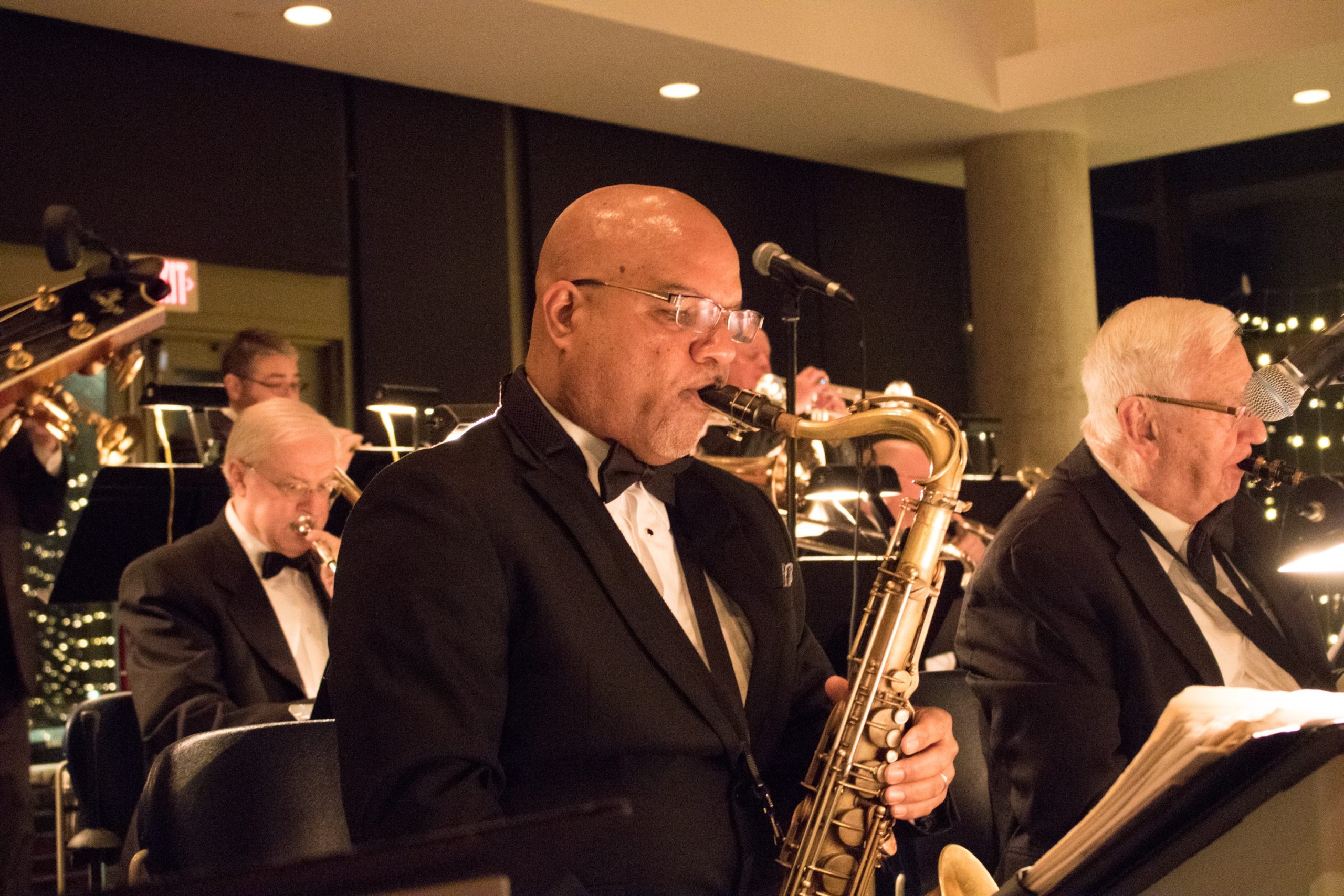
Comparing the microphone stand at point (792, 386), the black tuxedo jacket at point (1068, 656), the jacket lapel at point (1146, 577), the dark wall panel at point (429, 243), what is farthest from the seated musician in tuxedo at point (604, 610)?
the dark wall panel at point (429, 243)

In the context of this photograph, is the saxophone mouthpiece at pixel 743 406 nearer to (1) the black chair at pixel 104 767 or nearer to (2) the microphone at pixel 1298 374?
(2) the microphone at pixel 1298 374

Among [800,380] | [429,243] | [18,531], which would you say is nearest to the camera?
[18,531]

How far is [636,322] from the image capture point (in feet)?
6.59

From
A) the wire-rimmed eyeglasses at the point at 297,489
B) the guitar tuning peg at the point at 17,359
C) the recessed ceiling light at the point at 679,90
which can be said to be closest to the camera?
the guitar tuning peg at the point at 17,359

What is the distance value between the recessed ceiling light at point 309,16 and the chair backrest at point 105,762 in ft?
11.7

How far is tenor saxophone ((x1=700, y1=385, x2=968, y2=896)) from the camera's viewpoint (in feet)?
6.48

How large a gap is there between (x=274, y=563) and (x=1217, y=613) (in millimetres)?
2093

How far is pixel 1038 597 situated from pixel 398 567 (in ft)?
3.76

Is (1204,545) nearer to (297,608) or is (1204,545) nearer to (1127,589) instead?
(1127,589)

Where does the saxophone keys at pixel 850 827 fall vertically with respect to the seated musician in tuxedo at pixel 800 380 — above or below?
below

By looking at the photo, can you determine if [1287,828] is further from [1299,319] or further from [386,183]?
[386,183]

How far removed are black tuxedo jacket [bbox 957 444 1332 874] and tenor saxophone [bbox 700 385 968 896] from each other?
10.4 inches

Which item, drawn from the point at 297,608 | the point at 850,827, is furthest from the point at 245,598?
the point at 850,827

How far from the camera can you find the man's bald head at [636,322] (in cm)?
201
